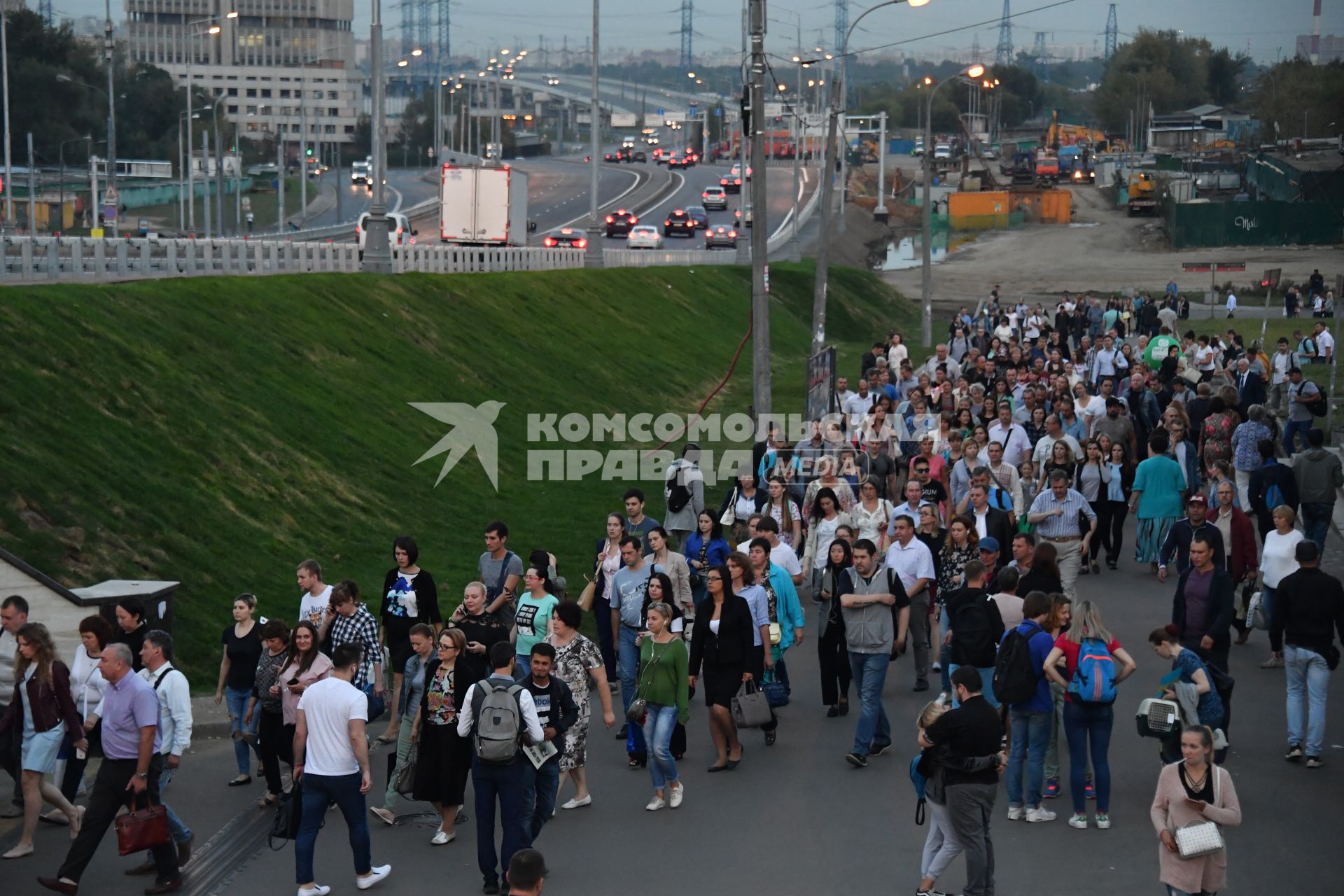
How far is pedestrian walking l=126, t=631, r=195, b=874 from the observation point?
8945mm

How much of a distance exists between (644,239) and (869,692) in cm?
5776

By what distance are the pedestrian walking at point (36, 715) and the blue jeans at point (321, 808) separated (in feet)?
5.24

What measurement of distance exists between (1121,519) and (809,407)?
16.1ft

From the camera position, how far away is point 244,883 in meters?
9.00

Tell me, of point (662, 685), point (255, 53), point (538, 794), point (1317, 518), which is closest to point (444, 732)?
point (538, 794)

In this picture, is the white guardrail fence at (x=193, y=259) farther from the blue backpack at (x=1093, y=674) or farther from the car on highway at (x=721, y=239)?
the car on highway at (x=721, y=239)

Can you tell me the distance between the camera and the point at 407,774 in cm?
958

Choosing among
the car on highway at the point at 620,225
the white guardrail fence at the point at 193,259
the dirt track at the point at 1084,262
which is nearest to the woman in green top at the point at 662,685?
the white guardrail fence at the point at 193,259

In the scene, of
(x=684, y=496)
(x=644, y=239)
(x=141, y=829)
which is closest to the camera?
(x=141, y=829)

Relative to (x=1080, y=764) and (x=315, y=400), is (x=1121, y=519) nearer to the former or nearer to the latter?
(x=1080, y=764)

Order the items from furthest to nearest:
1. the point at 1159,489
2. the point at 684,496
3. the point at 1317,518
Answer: the point at 1159,489, the point at 1317,518, the point at 684,496

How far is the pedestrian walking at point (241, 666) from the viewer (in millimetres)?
10164

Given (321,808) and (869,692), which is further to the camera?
(869,692)

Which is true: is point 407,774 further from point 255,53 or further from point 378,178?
point 255,53
